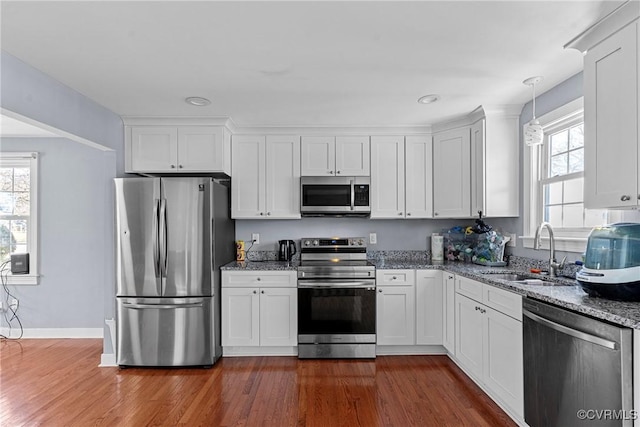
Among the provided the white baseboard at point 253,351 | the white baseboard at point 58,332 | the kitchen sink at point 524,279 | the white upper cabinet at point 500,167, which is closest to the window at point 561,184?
the white upper cabinet at point 500,167

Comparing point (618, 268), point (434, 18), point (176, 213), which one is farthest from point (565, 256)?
point (176, 213)

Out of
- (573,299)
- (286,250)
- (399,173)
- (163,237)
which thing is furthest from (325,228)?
(573,299)

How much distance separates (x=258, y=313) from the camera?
11.3 ft

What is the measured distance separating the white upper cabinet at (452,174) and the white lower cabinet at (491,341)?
871 millimetres

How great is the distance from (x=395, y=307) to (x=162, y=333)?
2.17 m

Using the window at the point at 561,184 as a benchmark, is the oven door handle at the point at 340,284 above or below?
below

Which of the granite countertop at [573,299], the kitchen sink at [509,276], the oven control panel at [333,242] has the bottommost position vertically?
the kitchen sink at [509,276]

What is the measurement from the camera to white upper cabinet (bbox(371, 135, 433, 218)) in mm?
3820

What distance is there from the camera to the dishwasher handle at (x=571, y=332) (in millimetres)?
1504

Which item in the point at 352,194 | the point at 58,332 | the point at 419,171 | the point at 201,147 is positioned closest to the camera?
the point at 201,147

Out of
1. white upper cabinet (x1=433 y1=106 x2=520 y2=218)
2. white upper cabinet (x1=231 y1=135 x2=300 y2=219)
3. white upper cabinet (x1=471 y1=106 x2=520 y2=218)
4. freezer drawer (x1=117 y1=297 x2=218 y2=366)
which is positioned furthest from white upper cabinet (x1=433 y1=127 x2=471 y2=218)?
freezer drawer (x1=117 y1=297 x2=218 y2=366)

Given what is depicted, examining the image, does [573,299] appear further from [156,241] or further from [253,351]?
[156,241]

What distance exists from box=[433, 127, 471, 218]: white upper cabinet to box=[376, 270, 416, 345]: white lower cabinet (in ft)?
2.72

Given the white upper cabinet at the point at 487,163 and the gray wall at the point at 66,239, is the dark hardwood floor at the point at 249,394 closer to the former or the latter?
the gray wall at the point at 66,239
